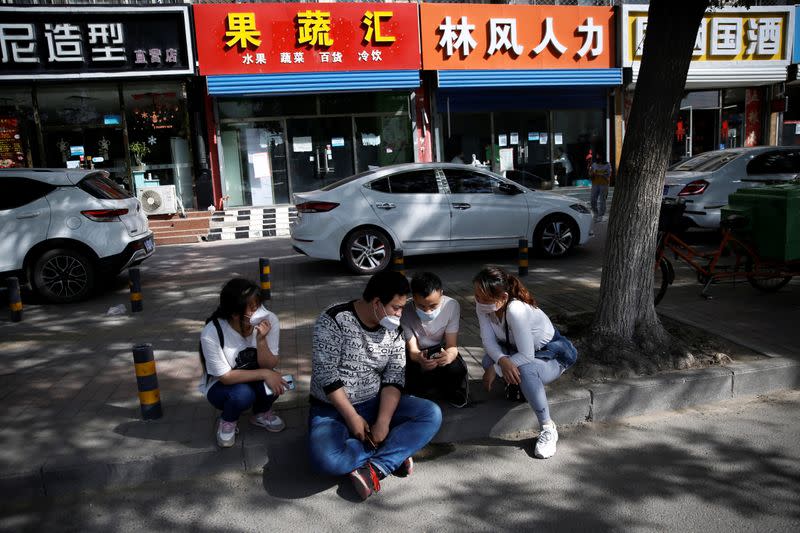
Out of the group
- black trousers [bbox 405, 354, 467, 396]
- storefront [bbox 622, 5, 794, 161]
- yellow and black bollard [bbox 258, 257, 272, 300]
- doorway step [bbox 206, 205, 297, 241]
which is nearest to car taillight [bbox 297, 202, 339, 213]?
yellow and black bollard [bbox 258, 257, 272, 300]

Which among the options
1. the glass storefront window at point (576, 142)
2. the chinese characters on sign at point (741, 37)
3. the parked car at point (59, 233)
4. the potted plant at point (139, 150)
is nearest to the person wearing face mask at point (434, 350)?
the parked car at point (59, 233)

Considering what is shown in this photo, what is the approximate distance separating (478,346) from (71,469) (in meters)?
3.23

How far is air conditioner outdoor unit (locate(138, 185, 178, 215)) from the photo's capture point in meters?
14.1

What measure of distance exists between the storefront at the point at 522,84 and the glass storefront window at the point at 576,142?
0.09 ft

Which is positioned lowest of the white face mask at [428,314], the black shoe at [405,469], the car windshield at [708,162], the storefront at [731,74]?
the black shoe at [405,469]

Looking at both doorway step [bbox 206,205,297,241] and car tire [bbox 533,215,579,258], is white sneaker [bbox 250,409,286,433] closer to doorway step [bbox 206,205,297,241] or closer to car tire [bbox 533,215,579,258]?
car tire [bbox 533,215,579,258]

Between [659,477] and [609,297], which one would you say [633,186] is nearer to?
[609,297]

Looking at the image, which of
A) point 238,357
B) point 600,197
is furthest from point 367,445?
point 600,197

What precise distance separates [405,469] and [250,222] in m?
11.8

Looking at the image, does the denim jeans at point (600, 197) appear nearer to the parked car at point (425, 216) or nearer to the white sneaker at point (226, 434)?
the parked car at point (425, 216)

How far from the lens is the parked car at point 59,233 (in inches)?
310

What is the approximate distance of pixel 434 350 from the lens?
13.8 ft

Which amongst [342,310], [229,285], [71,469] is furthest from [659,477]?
[71,469]

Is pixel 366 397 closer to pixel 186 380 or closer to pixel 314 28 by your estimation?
pixel 186 380
